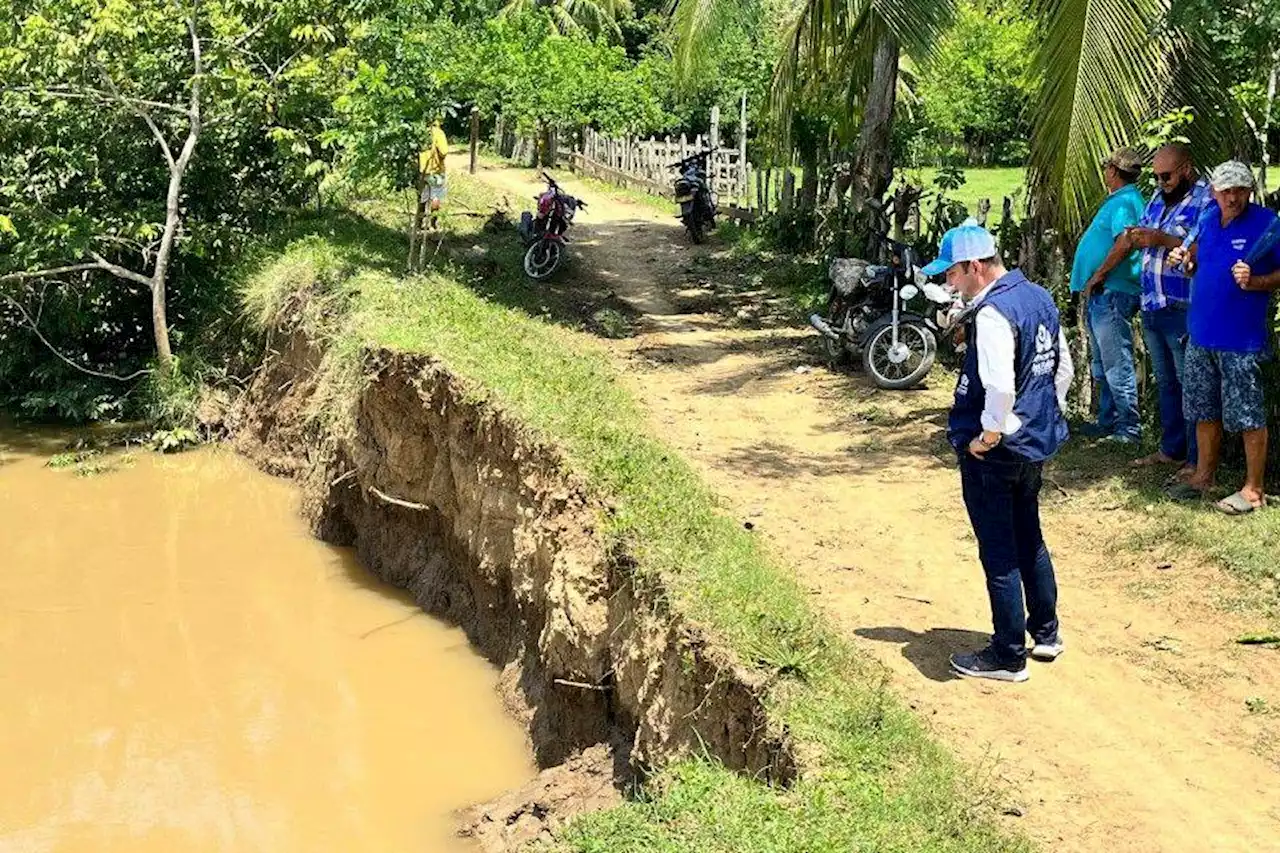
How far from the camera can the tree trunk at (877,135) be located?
530 inches

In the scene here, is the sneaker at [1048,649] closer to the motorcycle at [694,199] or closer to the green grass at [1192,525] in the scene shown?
the green grass at [1192,525]

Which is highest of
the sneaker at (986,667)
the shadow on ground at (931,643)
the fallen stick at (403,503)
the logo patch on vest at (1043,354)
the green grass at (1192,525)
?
the logo patch on vest at (1043,354)

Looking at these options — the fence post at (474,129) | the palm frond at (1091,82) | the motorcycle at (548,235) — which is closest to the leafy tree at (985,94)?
the fence post at (474,129)

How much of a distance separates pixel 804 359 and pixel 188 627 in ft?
19.2

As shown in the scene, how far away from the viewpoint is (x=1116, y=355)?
28.2 ft

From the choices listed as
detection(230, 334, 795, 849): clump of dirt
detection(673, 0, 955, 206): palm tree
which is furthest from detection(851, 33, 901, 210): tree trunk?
detection(230, 334, 795, 849): clump of dirt

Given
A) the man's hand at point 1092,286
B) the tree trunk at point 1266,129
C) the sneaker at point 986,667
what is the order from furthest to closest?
the tree trunk at point 1266,129 → the man's hand at point 1092,286 → the sneaker at point 986,667

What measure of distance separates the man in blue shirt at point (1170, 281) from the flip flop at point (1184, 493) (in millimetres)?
162

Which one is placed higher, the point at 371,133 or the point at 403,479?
the point at 371,133

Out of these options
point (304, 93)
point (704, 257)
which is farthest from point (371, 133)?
point (704, 257)

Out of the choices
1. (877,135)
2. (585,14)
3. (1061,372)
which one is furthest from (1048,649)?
(585,14)

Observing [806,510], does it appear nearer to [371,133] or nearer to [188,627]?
[188,627]

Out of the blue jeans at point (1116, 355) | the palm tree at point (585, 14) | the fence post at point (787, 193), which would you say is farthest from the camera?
the palm tree at point (585, 14)

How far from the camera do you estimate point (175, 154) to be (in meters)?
15.7
